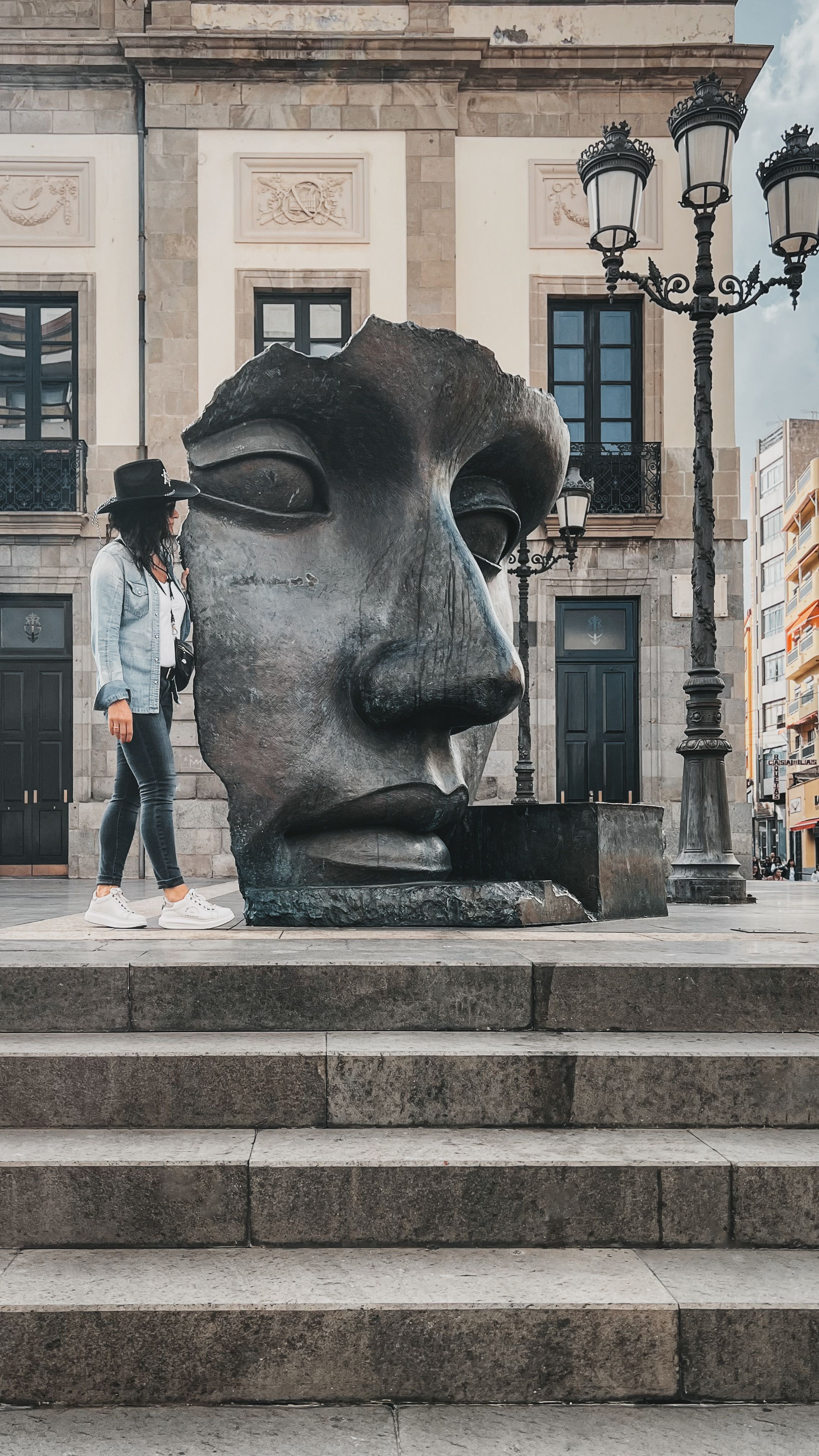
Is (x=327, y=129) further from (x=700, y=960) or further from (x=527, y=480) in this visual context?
(x=700, y=960)

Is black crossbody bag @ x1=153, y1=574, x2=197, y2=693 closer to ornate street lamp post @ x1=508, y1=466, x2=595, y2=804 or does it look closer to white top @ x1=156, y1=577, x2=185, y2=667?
white top @ x1=156, y1=577, x2=185, y2=667

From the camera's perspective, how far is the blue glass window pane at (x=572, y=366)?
17.3m

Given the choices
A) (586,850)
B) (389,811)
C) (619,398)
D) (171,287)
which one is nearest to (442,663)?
(389,811)

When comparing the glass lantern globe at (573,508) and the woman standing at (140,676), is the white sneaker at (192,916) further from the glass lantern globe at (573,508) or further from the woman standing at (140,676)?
the glass lantern globe at (573,508)

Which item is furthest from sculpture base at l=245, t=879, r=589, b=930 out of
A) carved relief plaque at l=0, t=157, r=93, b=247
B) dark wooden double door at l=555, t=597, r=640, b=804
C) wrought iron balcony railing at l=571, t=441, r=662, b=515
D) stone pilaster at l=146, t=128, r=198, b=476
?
carved relief plaque at l=0, t=157, r=93, b=247

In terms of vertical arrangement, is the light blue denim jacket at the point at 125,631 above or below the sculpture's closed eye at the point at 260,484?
below

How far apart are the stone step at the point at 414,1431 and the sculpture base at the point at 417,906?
7.50ft

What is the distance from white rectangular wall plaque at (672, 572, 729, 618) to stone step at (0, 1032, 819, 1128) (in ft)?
46.3

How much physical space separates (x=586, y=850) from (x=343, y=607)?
A: 1.35 m

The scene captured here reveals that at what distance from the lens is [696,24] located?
656 inches

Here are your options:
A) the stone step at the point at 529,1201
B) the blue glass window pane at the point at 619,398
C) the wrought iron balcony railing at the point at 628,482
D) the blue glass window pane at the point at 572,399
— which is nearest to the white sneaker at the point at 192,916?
the stone step at the point at 529,1201

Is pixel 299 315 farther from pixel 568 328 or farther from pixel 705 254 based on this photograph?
pixel 705 254

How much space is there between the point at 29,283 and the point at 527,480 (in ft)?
44.6

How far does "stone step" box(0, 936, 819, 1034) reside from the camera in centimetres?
326
